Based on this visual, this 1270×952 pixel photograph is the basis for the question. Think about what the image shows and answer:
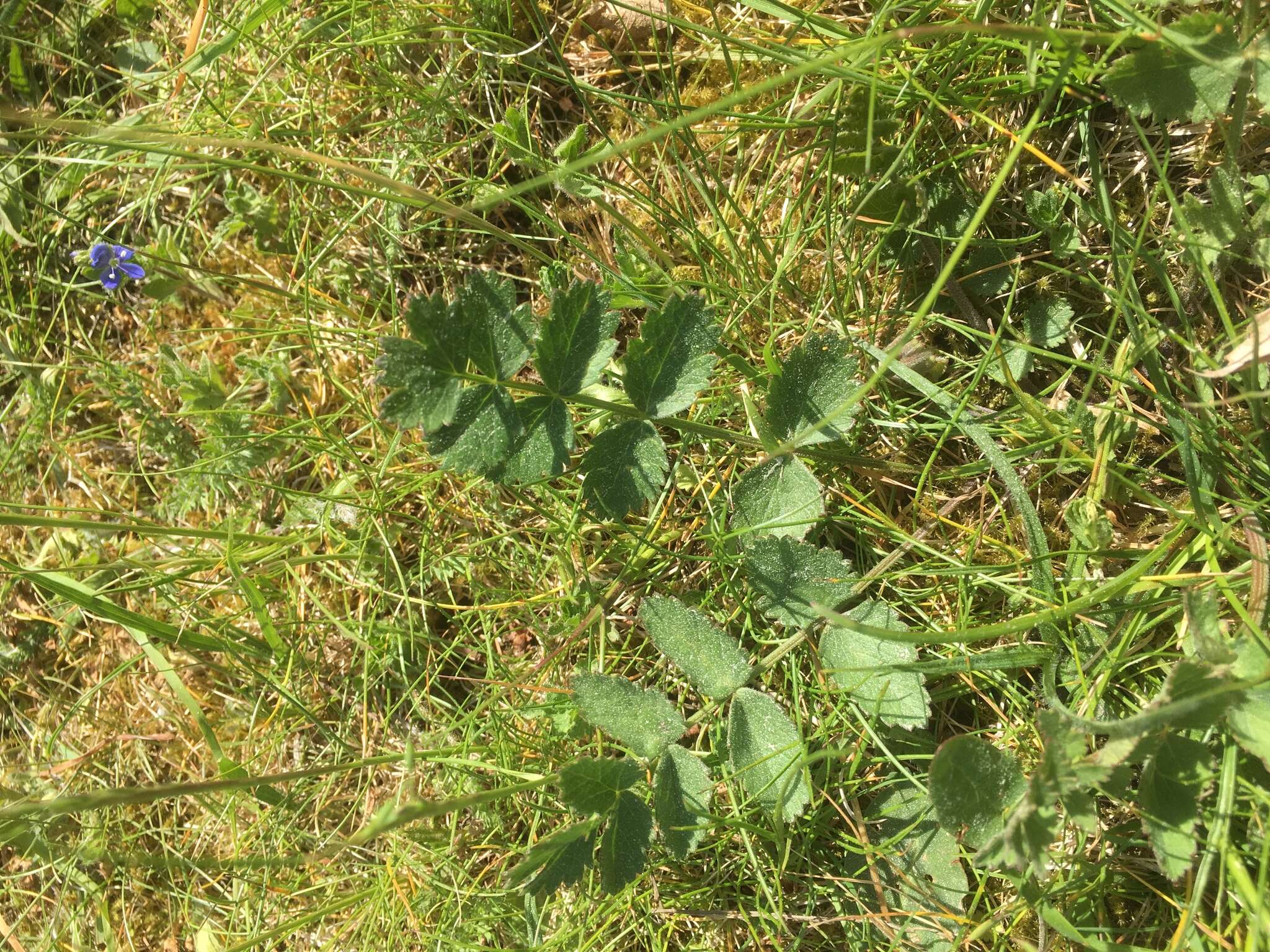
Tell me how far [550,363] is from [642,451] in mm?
228

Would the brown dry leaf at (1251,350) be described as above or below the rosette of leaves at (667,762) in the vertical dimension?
above

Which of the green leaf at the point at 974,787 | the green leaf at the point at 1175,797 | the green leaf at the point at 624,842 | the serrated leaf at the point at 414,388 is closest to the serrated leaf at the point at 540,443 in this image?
the serrated leaf at the point at 414,388

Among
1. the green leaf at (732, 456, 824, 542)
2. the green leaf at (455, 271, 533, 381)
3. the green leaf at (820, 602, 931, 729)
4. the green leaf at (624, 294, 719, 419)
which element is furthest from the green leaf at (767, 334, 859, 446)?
the green leaf at (455, 271, 533, 381)

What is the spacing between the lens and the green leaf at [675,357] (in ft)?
4.99

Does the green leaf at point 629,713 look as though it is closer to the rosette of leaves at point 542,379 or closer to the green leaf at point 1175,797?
the rosette of leaves at point 542,379

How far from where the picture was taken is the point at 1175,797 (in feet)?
4.45

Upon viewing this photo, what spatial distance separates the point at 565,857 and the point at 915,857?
2.13ft

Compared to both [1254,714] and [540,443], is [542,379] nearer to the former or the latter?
[540,443]

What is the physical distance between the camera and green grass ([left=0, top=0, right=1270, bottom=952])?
1.57m

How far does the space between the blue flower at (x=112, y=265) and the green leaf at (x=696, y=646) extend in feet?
5.24

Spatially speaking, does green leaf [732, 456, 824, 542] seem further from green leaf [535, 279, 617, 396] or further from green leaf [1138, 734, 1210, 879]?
green leaf [1138, 734, 1210, 879]

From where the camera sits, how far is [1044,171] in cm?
172

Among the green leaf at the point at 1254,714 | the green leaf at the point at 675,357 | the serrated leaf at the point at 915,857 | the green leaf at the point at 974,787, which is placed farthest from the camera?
the serrated leaf at the point at 915,857

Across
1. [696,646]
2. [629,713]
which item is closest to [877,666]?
[696,646]
